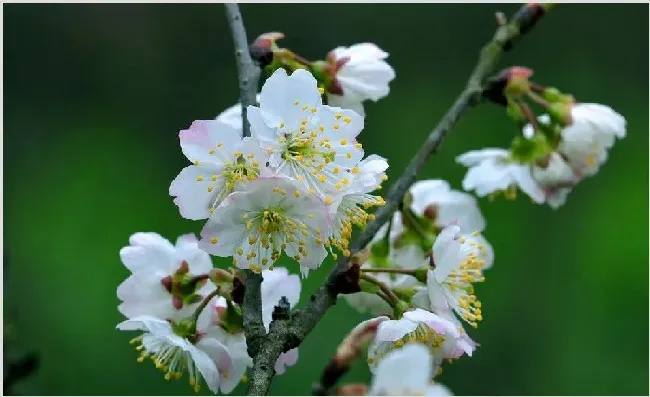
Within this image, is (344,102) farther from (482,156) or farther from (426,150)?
(482,156)

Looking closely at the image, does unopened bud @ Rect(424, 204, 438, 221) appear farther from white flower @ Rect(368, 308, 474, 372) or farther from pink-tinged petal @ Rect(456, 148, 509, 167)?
white flower @ Rect(368, 308, 474, 372)

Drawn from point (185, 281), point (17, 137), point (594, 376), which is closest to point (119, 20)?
point (17, 137)

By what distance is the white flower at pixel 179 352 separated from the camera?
80 centimetres

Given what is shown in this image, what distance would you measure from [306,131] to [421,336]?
185 mm

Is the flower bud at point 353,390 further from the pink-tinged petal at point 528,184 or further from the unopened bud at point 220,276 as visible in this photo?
the pink-tinged petal at point 528,184

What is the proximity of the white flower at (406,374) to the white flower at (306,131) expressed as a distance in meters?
0.25

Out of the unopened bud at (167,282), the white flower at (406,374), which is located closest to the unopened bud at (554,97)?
the unopened bud at (167,282)

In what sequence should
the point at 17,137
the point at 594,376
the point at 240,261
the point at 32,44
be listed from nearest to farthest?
the point at 240,261, the point at 594,376, the point at 17,137, the point at 32,44

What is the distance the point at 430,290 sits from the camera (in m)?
0.81

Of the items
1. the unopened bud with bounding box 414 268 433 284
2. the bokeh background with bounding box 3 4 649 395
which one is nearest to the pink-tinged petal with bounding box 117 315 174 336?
the unopened bud with bounding box 414 268 433 284

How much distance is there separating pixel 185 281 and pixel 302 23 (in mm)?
2426

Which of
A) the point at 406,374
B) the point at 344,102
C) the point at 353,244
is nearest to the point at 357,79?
the point at 344,102

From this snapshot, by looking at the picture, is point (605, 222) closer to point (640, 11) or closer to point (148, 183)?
point (640, 11)

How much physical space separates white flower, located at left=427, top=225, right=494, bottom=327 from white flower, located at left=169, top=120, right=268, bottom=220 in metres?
0.19
